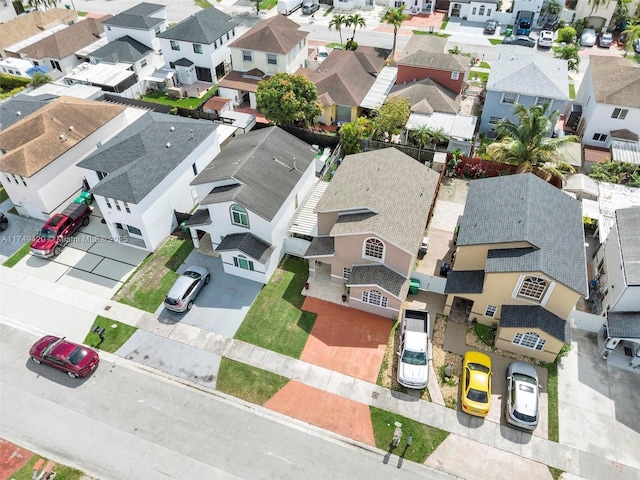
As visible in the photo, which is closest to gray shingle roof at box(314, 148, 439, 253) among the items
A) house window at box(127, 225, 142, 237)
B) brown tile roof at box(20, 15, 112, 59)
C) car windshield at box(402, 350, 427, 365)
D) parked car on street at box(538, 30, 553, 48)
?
car windshield at box(402, 350, 427, 365)

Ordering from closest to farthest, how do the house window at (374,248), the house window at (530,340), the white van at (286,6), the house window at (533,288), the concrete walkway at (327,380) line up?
the concrete walkway at (327,380) < the house window at (533,288) < the house window at (530,340) < the house window at (374,248) < the white van at (286,6)

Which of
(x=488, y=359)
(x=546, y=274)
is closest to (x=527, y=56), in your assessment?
(x=546, y=274)

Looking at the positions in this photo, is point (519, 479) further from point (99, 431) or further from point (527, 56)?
point (527, 56)

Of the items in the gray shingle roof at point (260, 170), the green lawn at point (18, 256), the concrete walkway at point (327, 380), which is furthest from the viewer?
the green lawn at point (18, 256)

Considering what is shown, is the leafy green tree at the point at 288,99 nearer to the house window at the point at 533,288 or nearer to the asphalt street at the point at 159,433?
the house window at the point at 533,288

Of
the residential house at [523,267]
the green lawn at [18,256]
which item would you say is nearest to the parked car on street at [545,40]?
the residential house at [523,267]

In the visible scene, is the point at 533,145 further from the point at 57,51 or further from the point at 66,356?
the point at 57,51

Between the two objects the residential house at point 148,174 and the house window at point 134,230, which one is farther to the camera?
the house window at point 134,230

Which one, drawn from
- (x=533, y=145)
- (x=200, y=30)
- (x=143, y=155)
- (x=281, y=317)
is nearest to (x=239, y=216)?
(x=281, y=317)
